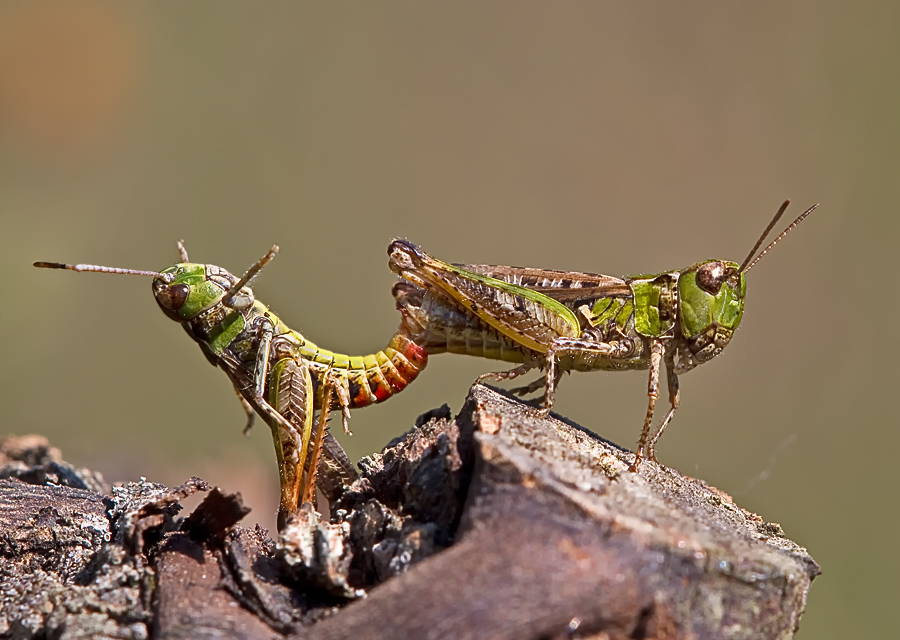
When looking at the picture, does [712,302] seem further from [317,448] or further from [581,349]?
[317,448]

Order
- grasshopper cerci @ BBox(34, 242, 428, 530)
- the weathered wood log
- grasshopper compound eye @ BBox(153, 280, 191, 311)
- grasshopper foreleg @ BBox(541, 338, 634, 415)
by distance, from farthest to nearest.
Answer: grasshopper foreleg @ BBox(541, 338, 634, 415) → grasshopper compound eye @ BBox(153, 280, 191, 311) → grasshopper cerci @ BBox(34, 242, 428, 530) → the weathered wood log

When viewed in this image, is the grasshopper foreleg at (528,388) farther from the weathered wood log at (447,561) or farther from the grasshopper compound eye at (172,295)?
the grasshopper compound eye at (172,295)

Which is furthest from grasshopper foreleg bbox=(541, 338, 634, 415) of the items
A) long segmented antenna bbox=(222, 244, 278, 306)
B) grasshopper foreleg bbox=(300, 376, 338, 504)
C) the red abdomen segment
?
long segmented antenna bbox=(222, 244, 278, 306)

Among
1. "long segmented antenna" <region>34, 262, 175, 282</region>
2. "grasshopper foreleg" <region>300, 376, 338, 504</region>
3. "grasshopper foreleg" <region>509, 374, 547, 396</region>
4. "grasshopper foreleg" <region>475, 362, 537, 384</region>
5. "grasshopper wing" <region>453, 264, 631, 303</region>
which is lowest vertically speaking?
"grasshopper foreleg" <region>300, 376, 338, 504</region>

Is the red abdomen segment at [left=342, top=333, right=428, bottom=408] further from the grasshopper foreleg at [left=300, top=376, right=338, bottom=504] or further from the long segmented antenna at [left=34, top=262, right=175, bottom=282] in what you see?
the long segmented antenna at [left=34, top=262, right=175, bottom=282]

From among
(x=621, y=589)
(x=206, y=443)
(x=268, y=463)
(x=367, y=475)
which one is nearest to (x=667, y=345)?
(x=367, y=475)

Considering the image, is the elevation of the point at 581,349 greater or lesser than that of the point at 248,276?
lesser

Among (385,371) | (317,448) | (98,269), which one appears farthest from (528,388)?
(98,269)
